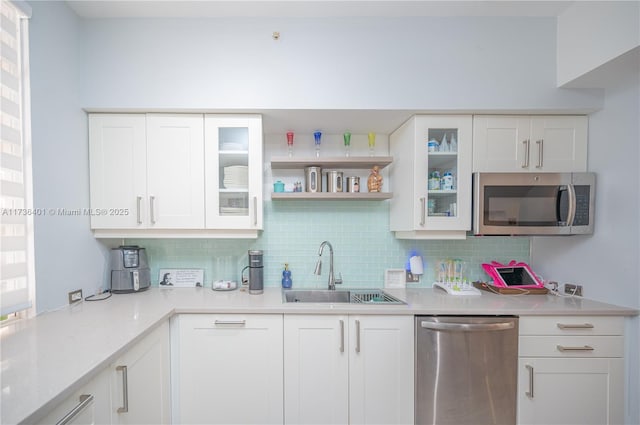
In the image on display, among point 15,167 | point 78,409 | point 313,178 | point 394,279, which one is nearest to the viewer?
point 78,409

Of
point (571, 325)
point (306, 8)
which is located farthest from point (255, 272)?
point (571, 325)

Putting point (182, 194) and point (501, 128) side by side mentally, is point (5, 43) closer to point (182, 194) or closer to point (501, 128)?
point (182, 194)

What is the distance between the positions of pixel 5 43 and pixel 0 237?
35.2 inches

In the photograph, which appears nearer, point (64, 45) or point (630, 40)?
point (630, 40)

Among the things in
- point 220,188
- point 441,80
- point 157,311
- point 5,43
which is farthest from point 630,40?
point 5,43

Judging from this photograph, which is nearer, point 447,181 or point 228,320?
point 228,320

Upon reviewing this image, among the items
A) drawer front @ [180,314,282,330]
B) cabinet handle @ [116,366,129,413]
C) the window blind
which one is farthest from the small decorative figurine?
the window blind

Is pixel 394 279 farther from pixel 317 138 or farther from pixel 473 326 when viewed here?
pixel 317 138

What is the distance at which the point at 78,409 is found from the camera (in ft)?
2.95

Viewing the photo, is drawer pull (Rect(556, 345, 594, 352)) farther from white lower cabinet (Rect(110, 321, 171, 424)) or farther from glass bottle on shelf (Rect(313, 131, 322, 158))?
white lower cabinet (Rect(110, 321, 171, 424))

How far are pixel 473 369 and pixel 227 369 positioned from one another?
140cm

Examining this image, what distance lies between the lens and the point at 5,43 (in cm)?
→ 128

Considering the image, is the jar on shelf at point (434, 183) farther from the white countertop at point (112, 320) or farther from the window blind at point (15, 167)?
the window blind at point (15, 167)

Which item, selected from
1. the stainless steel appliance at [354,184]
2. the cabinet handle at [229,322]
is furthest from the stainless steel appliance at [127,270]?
the stainless steel appliance at [354,184]
